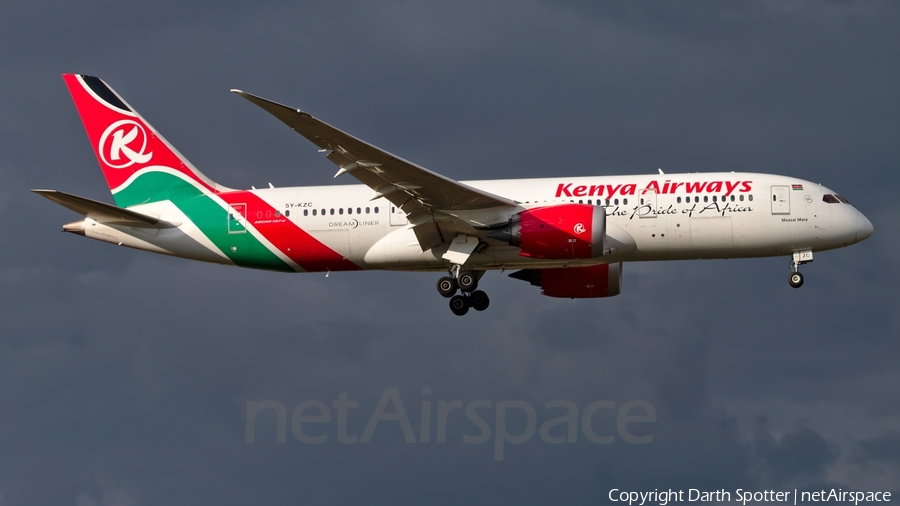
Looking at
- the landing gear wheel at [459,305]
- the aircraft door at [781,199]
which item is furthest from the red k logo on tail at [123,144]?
the aircraft door at [781,199]

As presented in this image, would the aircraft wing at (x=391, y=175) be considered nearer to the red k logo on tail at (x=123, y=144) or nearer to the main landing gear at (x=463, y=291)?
the main landing gear at (x=463, y=291)

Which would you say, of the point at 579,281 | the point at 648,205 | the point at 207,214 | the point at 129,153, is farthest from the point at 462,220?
the point at 129,153

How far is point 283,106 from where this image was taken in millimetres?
39125

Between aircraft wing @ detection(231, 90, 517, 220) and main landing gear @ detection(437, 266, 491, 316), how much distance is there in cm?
310

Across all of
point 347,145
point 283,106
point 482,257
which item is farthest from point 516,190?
point 283,106

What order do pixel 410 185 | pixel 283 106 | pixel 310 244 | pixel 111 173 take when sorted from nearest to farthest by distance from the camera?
pixel 283 106 → pixel 410 185 → pixel 310 244 → pixel 111 173

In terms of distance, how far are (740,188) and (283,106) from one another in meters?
17.0

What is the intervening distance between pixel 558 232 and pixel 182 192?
50.3 feet

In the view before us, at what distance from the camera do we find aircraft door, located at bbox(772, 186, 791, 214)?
1809 inches

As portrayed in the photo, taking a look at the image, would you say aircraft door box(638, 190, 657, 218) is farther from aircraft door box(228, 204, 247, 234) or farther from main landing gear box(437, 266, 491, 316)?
aircraft door box(228, 204, 247, 234)

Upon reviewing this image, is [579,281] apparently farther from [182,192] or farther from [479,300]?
[182,192]

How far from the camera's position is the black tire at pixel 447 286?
48531 millimetres

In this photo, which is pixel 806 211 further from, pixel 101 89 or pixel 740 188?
pixel 101 89

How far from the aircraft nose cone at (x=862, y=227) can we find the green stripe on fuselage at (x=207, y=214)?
2082cm
